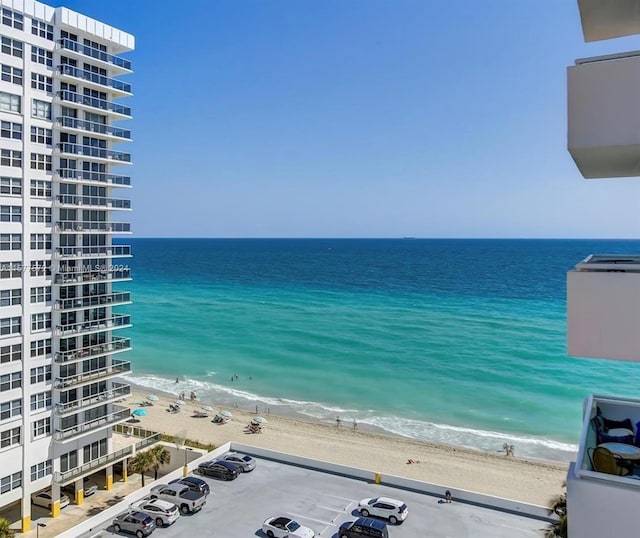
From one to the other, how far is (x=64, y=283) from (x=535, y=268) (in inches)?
5263

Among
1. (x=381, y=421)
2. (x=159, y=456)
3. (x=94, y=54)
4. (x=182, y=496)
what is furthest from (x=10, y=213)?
(x=381, y=421)

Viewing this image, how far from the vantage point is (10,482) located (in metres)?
21.8

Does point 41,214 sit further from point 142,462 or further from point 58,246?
point 142,462

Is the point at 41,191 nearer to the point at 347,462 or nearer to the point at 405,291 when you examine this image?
the point at 347,462

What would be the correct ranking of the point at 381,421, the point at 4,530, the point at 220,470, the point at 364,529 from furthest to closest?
1. the point at 381,421
2. the point at 220,470
3. the point at 364,529
4. the point at 4,530

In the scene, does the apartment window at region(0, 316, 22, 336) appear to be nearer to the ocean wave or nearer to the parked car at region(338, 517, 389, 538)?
the parked car at region(338, 517, 389, 538)

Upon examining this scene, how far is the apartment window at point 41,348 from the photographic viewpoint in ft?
74.7

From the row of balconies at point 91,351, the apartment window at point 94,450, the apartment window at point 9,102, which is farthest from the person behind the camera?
the apartment window at point 94,450

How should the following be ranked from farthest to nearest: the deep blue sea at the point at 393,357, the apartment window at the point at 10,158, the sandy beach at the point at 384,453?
the deep blue sea at the point at 393,357 < the sandy beach at the point at 384,453 < the apartment window at the point at 10,158

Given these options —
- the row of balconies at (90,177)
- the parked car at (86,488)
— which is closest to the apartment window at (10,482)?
the parked car at (86,488)

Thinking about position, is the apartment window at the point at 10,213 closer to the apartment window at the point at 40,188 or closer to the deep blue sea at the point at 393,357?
the apartment window at the point at 40,188

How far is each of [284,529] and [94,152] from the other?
18.5 m

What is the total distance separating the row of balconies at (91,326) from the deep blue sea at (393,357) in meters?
20.4

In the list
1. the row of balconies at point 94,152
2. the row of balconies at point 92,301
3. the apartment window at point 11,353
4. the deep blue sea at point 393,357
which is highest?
the row of balconies at point 94,152
